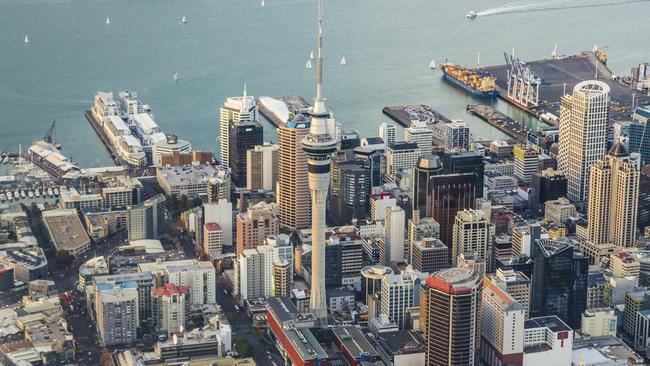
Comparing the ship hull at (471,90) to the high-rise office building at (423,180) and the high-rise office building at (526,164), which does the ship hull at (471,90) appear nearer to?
the high-rise office building at (526,164)

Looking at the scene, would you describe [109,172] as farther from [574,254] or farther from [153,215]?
[574,254]

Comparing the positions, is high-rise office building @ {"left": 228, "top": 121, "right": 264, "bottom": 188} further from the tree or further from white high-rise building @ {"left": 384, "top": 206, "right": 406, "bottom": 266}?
the tree

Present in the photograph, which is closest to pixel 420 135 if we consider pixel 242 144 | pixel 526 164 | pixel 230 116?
pixel 526 164

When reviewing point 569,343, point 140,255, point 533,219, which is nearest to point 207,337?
point 140,255

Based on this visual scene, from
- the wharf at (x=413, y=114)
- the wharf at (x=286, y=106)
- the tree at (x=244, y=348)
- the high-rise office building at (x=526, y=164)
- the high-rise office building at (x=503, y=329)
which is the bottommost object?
the tree at (x=244, y=348)

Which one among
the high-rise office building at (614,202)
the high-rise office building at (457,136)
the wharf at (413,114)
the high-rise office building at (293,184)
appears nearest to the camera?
the high-rise office building at (614,202)

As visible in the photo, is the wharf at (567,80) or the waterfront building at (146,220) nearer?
the waterfront building at (146,220)

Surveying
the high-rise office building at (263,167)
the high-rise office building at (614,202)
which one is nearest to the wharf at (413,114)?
the high-rise office building at (263,167)
